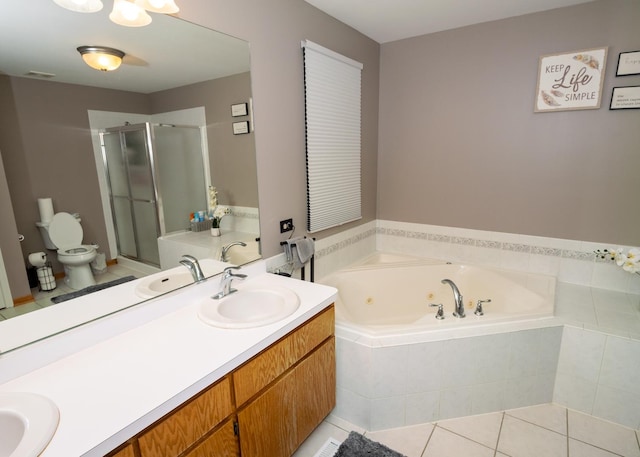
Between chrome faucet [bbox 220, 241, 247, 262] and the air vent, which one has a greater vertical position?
the air vent

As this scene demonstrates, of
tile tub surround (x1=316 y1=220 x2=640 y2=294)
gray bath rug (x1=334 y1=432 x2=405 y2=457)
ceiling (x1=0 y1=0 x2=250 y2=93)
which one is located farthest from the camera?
tile tub surround (x1=316 y1=220 x2=640 y2=294)

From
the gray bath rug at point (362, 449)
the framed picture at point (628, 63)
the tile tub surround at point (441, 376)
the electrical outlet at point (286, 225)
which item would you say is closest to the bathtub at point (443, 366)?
the tile tub surround at point (441, 376)

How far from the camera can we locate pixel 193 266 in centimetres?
169

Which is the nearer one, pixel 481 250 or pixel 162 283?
pixel 162 283

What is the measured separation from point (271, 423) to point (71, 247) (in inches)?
41.2

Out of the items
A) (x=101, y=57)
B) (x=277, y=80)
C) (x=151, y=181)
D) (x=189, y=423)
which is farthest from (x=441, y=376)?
(x=101, y=57)

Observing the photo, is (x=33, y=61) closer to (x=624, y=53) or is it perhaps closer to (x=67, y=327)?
(x=67, y=327)

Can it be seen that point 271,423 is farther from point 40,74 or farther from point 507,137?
point 507,137

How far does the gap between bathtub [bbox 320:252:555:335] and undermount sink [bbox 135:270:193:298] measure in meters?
1.17

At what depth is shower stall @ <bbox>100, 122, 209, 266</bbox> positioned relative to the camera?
4.66 ft

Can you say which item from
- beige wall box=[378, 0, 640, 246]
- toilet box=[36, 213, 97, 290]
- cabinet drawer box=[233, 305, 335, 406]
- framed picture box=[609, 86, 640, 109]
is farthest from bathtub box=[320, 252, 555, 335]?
toilet box=[36, 213, 97, 290]

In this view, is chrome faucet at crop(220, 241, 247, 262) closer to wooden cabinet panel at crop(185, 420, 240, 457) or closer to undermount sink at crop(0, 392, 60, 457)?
wooden cabinet panel at crop(185, 420, 240, 457)

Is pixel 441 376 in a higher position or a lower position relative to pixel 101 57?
lower

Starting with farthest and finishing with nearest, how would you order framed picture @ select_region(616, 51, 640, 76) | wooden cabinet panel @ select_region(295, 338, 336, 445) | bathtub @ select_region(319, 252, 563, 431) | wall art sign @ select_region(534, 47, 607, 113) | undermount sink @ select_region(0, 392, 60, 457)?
wall art sign @ select_region(534, 47, 607, 113) < framed picture @ select_region(616, 51, 640, 76) < bathtub @ select_region(319, 252, 563, 431) < wooden cabinet panel @ select_region(295, 338, 336, 445) < undermount sink @ select_region(0, 392, 60, 457)
